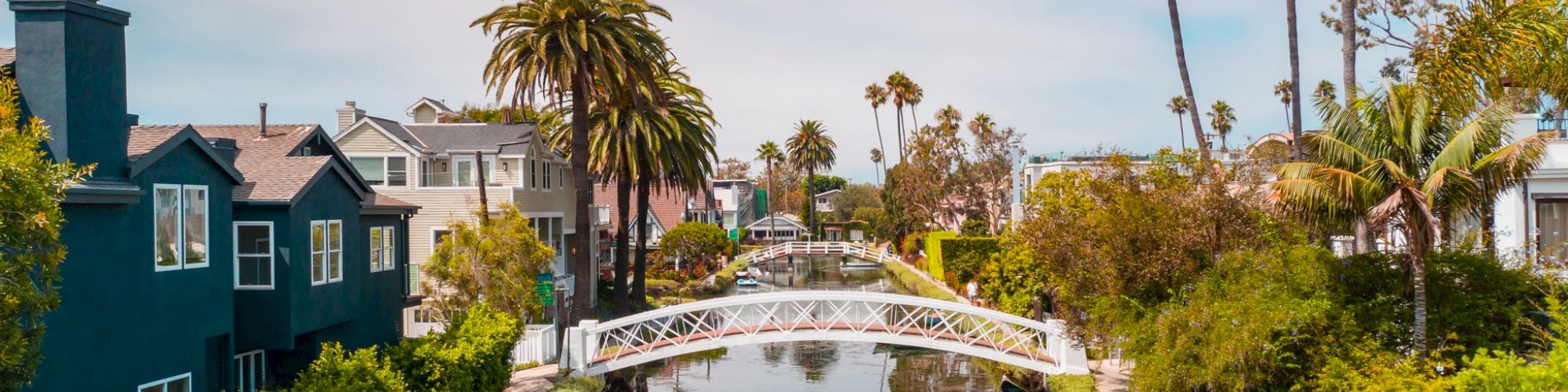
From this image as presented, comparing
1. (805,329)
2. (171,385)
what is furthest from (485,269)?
(171,385)

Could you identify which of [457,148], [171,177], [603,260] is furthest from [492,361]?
[603,260]

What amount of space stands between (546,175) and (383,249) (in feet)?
52.8

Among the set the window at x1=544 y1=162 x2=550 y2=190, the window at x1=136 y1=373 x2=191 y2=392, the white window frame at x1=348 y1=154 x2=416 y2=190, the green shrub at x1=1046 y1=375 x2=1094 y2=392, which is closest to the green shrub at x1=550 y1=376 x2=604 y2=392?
the window at x1=136 y1=373 x2=191 y2=392

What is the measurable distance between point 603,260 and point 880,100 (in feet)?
132

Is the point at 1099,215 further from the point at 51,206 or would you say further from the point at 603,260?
the point at 603,260

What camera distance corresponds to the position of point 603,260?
62.4 m

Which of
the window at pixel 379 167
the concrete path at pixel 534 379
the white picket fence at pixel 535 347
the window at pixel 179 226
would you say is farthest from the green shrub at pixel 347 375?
the window at pixel 379 167

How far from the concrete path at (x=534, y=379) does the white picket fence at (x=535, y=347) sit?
55 centimetres

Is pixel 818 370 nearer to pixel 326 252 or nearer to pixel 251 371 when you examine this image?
pixel 326 252

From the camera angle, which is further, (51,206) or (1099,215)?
(1099,215)

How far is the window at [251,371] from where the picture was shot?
73.7 feet

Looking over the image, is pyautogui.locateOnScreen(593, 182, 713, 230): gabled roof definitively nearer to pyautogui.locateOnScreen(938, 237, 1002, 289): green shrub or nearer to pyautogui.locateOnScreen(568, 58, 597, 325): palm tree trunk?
pyautogui.locateOnScreen(938, 237, 1002, 289): green shrub

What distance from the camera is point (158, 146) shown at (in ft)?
57.6

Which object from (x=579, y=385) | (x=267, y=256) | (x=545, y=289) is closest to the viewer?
(x=267, y=256)
